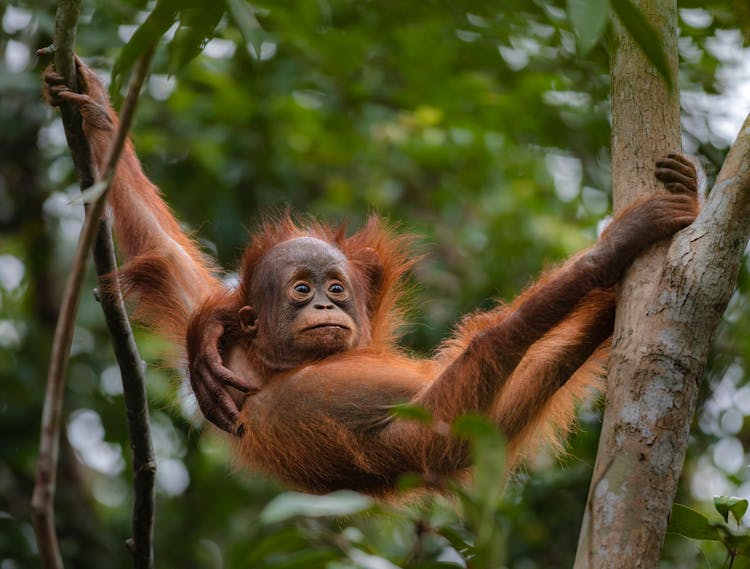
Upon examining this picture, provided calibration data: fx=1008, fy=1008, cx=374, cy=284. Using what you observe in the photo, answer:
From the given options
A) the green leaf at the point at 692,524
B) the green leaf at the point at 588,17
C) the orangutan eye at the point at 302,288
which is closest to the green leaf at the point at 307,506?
the green leaf at the point at 588,17

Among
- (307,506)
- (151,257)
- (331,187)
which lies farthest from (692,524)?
(331,187)

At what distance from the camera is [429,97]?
296 inches

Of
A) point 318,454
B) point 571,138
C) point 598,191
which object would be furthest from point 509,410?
point 598,191

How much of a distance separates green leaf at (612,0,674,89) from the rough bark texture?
35.4 inches

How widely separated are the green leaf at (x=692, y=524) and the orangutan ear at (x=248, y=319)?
2.35m

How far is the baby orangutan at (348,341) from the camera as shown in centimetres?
373

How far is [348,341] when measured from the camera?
14.9 ft

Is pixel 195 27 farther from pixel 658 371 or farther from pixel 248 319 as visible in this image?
pixel 248 319

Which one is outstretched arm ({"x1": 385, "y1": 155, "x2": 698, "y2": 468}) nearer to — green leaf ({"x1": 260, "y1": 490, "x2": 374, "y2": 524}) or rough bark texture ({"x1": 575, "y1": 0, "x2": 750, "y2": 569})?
rough bark texture ({"x1": 575, "y1": 0, "x2": 750, "y2": 569})

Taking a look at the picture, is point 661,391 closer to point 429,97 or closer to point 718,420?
point 718,420

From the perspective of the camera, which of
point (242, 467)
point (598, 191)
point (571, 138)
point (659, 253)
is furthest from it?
point (598, 191)

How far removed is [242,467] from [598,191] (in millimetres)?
4648

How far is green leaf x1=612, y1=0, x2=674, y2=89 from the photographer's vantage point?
2.01m

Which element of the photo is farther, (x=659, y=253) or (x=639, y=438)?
(x=659, y=253)
